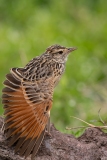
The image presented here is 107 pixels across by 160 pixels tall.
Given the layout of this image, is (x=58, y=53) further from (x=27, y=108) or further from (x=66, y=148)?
(x=66, y=148)

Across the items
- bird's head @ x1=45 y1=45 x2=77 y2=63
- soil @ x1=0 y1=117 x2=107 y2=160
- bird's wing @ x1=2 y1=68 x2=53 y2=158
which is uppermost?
bird's head @ x1=45 y1=45 x2=77 y2=63

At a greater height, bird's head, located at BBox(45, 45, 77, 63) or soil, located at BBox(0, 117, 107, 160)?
bird's head, located at BBox(45, 45, 77, 63)

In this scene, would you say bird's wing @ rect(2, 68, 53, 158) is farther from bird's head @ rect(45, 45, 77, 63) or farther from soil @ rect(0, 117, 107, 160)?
bird's head @ rect(45, 45, 77, 63)

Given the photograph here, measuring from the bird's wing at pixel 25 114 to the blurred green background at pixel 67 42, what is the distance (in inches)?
89.4

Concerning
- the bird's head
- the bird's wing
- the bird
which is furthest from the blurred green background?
the bird's wing

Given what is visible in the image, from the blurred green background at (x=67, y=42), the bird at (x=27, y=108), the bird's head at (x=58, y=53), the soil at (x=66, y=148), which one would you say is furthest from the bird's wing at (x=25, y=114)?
the blurred green background at (x=67, y=42)

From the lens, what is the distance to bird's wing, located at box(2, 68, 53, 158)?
24.1ft

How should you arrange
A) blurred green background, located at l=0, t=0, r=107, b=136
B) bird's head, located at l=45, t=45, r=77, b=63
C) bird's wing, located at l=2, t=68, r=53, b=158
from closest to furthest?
bird's wing, located at l=2, t=68, r=53, b=158
bird's head, located at l=45, t=45, r=77, b=63
blurred green background, located at l=0, t=0, r=107, b=136

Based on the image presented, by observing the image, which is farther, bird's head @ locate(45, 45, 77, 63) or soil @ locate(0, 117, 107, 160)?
bird's head @ locate(45, 45, 77, 63)

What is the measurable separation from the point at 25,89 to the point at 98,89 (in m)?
5.77

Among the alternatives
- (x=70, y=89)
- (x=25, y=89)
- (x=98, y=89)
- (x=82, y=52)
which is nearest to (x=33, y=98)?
(x=25, y=89)

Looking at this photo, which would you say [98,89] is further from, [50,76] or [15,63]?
[50,76]

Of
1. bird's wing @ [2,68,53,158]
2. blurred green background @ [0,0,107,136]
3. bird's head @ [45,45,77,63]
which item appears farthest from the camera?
blurred green background @ [0,0,107,136]

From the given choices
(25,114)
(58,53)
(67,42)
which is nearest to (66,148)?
(25,114)
